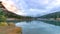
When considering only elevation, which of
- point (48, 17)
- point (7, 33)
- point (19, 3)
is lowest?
point (7, 33)

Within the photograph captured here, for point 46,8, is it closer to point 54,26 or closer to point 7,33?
point 54,26

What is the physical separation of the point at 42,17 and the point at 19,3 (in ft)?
1.92

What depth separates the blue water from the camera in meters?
4.19

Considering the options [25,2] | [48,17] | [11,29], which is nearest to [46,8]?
[48,17]

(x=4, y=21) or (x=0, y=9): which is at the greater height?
(x=0, y=9)

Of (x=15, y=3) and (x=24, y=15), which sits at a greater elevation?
(x=15, y=3)

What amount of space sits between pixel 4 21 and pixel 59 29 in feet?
3.91

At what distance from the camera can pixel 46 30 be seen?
420cm

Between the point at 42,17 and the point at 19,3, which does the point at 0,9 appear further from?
the point at 42,17

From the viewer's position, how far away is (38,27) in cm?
424

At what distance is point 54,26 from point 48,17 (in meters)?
0.23

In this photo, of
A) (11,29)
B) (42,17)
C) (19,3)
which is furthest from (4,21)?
(42,17)

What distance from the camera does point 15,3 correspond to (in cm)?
429

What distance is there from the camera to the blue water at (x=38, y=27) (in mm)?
4191
